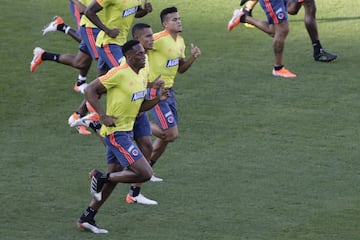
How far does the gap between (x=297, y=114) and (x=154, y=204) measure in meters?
3.89

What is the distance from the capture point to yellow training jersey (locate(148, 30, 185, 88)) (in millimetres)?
11977

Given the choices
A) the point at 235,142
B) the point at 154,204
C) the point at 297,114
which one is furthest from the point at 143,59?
the point at 297,114

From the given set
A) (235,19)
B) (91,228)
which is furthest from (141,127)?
(235,19)

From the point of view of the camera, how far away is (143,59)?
1031 centimetres

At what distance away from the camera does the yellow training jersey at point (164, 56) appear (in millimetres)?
11977

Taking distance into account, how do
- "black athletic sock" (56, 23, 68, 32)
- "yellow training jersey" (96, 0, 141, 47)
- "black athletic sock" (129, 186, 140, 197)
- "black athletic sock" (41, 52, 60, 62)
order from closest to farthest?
"black athletic sock" (129, 186, 140, 197), "yellow training jersey" (96, 0, 141, 47), "black athletic sock" (41, 52, 60, 62), "black athletic sock" (56, 23, 68, 32)

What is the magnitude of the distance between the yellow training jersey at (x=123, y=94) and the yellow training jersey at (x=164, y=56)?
159 centimetres

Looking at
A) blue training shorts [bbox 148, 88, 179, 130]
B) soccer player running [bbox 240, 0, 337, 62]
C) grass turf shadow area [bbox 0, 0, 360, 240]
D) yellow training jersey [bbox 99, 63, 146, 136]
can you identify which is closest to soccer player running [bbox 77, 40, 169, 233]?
yellow training jersey [bbox 99, 63, 146, 136]

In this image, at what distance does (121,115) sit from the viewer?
1034 centimetres

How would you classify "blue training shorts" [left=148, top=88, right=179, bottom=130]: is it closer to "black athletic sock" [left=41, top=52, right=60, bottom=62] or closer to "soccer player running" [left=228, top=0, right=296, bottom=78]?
"black athletic sock" [left=41, top=52, right=60, bottom=62]

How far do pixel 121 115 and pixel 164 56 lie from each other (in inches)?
→ 72.3

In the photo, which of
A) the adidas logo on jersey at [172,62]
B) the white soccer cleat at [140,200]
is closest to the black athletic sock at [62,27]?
the adidas logo on jersey at [172,62]

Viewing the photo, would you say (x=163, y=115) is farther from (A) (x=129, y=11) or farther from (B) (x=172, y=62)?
(A) (x=129, y=11)

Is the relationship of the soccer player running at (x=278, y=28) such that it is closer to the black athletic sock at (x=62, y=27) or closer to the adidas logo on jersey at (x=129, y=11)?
the black athletic sock at (x=62, y=27)
